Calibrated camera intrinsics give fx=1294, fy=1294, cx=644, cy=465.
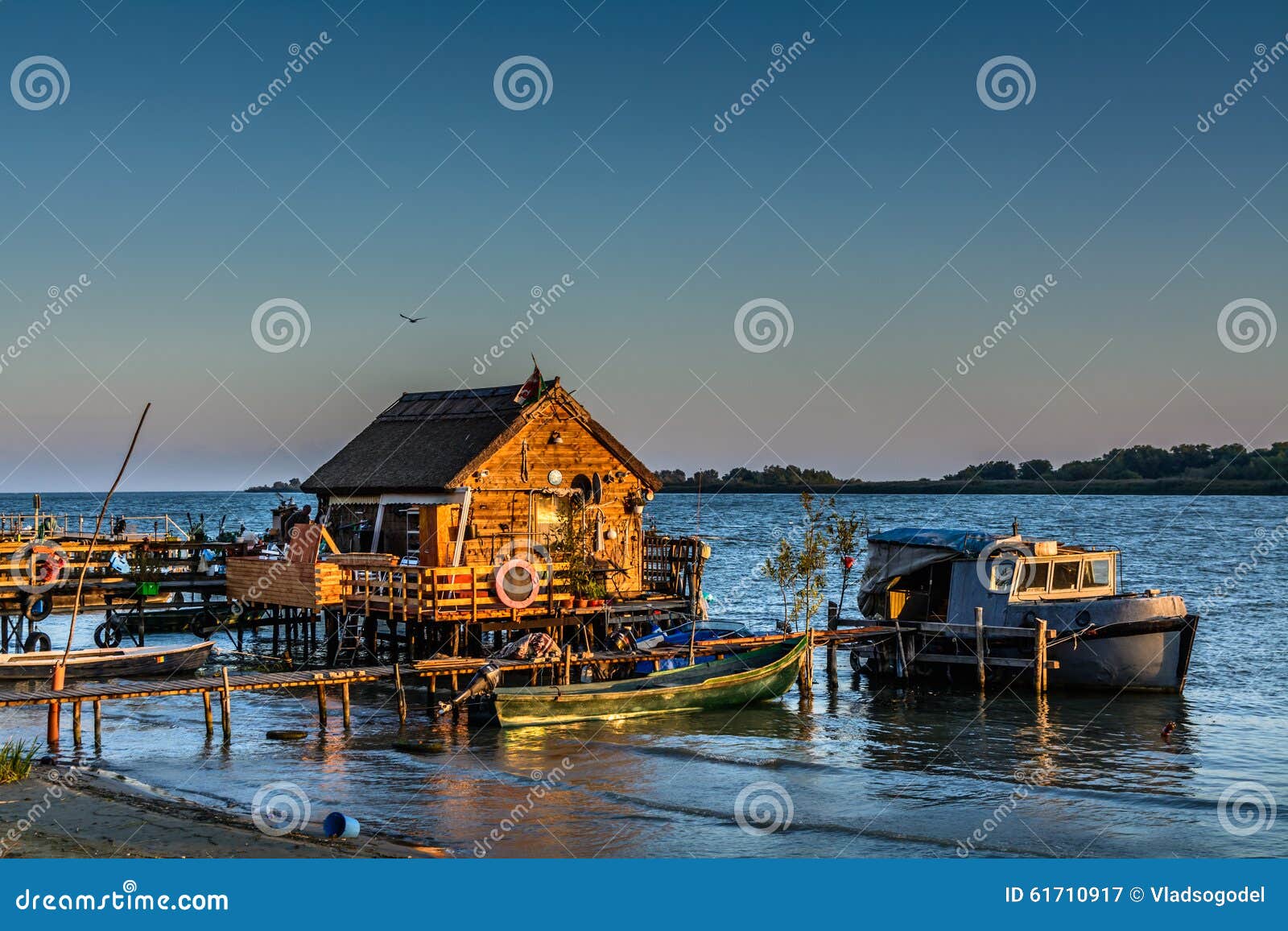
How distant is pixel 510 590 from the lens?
35.5 metres

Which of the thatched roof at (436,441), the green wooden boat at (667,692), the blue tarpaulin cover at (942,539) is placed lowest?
the green wooden boat at (667,692)

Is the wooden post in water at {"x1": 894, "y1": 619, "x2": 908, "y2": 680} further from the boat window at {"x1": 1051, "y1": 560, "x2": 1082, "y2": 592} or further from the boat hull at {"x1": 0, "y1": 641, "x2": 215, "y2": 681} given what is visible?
the boat hull at {"x1": 0, "y1": 641, "x2": 215, "y2": 681}

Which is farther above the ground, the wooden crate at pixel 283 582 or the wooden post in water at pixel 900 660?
the wooden crate at pixel 283 582

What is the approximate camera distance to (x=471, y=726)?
3017 cm

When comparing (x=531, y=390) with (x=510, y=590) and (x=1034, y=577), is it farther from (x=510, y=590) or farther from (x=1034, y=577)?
(x=1034, y=577)

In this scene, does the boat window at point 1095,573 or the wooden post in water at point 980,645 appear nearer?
the wooden post in water at point 980,645

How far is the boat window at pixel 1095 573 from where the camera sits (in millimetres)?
37875

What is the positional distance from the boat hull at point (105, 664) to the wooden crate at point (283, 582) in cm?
328

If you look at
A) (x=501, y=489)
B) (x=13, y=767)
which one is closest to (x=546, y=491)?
(x=501, y=489)

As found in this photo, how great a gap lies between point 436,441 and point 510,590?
8.30 meters

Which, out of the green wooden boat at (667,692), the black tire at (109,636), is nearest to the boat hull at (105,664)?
the black tire at (109,636)

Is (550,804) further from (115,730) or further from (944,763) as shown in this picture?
(115,730)

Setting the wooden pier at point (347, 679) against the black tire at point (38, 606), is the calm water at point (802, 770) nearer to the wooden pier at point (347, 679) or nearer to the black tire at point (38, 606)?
the wooden pier at point (347, 679)

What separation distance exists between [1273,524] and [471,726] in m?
130
